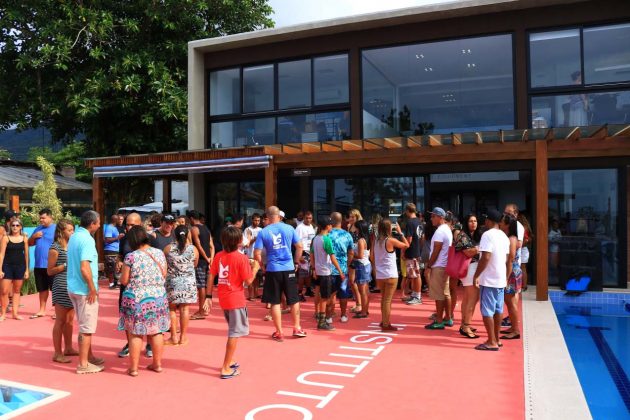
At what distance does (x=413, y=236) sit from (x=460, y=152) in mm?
1958

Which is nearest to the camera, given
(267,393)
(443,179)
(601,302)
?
(267,393)

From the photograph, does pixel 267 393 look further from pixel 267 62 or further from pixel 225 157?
pixel 267 62

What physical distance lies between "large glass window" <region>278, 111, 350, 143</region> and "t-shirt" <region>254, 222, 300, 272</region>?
6.26m

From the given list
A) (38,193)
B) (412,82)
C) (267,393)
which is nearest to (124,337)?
(267,393)

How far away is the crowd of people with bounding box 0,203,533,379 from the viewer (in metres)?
4.97

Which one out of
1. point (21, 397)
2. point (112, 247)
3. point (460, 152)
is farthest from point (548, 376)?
point (112, 247)

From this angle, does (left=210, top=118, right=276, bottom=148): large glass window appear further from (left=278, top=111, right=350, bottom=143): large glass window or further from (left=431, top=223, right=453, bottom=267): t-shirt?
(left=431, top=223, right=453, bottom=267): t-shirt

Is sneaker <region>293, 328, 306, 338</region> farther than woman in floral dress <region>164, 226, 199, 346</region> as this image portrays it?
Yes

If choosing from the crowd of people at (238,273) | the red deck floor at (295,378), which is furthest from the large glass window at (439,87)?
the red deck floor at (295,378)

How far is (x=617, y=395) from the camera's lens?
4969 millimetres

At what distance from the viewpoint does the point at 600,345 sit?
22.1 ft

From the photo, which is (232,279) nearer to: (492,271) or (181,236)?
(181,236)

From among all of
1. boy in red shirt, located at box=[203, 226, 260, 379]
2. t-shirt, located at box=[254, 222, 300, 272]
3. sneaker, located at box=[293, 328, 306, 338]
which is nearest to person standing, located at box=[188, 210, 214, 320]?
t-shirt, located at box=[254, 222, 300, 272]

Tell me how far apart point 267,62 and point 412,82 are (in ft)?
13.3
